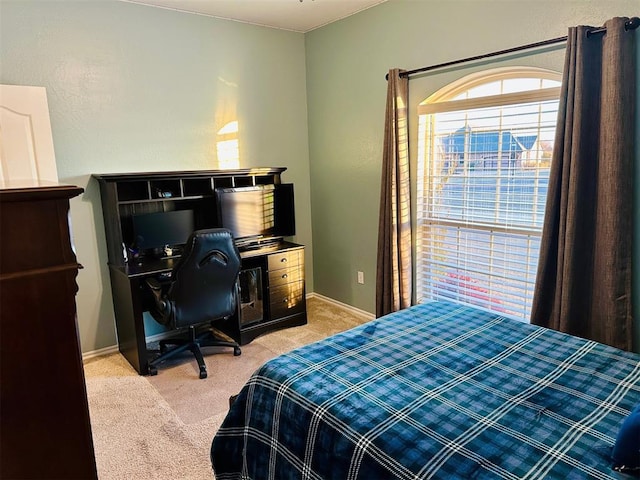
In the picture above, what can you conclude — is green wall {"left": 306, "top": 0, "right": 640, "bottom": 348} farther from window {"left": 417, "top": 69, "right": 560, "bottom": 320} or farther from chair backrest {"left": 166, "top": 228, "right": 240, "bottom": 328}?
chair backrest {"left": 166, "top": 228, "right": 240, "bottom": 328}

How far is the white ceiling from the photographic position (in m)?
3.46

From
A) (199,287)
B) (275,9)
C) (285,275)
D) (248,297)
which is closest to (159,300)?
(199,287)

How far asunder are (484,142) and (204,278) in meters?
2.19

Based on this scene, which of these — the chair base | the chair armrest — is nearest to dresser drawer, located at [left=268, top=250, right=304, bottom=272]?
the chair base

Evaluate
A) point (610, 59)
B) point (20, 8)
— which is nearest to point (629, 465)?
point (610, 59)

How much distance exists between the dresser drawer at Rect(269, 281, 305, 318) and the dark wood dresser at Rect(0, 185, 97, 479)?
9.71ft

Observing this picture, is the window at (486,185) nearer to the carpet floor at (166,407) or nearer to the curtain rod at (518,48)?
the curtain rod at (518,48)

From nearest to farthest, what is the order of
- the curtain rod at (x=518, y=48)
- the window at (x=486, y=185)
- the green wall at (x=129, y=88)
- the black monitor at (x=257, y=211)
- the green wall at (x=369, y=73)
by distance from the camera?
the curtain rod at (x=518, y=48), the green wall at (x=369, y=73), the window at (x=486, y=185), the green wall at (x=129, y=88), the black monitor at (x=257, y=211)

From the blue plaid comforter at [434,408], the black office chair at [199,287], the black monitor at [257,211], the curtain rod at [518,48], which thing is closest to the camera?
the blue plaid comforter at [434,408]

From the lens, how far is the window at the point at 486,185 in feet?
9.13

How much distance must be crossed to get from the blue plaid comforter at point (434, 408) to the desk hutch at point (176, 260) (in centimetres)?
164

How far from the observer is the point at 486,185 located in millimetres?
3076

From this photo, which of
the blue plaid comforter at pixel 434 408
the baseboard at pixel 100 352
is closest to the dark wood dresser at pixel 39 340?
the blue plaid comforter at pixel 434 408

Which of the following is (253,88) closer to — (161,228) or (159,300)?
(161,228)
